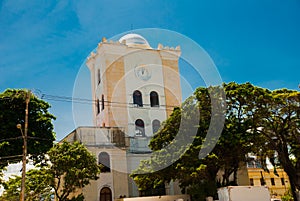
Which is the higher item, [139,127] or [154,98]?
[154,98]

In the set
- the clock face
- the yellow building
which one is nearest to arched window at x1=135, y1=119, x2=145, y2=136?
the clock face

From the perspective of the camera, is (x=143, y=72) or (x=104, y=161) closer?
(x=104, y=161)

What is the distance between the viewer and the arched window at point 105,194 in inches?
953

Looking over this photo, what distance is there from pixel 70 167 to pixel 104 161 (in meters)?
4.50

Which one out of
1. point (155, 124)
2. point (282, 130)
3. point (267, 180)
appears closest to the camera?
point (282, 130)

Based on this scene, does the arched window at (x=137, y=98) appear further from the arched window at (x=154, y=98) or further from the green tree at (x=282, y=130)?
the green tree at (x=282, y=130)

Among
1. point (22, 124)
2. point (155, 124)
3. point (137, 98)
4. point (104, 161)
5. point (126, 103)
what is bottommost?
point (104, 161)

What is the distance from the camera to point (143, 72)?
30609 millimetres

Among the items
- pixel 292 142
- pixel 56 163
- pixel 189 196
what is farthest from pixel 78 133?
pixel 292 142

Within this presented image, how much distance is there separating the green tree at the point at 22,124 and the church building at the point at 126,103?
441 cm

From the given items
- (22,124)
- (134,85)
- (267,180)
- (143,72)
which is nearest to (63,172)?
(22,124)

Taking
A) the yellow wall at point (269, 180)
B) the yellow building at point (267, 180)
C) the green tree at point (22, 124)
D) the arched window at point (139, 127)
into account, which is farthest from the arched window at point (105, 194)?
the yellow wall at point (269, 180)

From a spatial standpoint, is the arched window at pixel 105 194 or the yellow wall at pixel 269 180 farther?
the yellow wall at pixel 269 180

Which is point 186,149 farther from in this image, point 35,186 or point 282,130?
point 35,186
